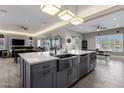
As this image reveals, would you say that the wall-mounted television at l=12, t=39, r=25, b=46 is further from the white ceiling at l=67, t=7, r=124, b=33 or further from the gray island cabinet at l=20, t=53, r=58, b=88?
the gray island cabinet at l=20, t=53, r=58, b=88

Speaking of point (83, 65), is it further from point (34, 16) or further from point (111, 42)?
point (111, 42)

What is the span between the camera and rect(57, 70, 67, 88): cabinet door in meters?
2.00

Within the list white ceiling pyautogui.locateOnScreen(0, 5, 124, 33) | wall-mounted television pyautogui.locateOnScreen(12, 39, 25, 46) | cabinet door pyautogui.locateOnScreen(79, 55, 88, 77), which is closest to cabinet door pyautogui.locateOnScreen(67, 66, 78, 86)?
cabinet door pyautogui.locateOnScreen(79, 55, 88, 77)

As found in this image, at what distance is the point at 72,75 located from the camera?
2486mm

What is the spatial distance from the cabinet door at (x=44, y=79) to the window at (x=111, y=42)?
8544 mm

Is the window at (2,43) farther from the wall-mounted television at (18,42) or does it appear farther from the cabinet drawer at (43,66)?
the cabinet drawer at (43,66)

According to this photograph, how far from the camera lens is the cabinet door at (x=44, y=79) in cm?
156

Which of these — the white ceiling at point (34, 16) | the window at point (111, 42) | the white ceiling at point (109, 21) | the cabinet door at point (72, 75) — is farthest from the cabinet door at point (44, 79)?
the window at point (111, 42)

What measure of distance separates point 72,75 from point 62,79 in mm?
471

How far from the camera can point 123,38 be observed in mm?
8133

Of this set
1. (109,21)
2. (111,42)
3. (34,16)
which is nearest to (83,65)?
(34,16)

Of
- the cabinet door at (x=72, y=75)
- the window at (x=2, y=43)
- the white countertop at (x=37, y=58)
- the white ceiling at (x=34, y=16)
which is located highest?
the white ceiling at (x=34, y=16)
